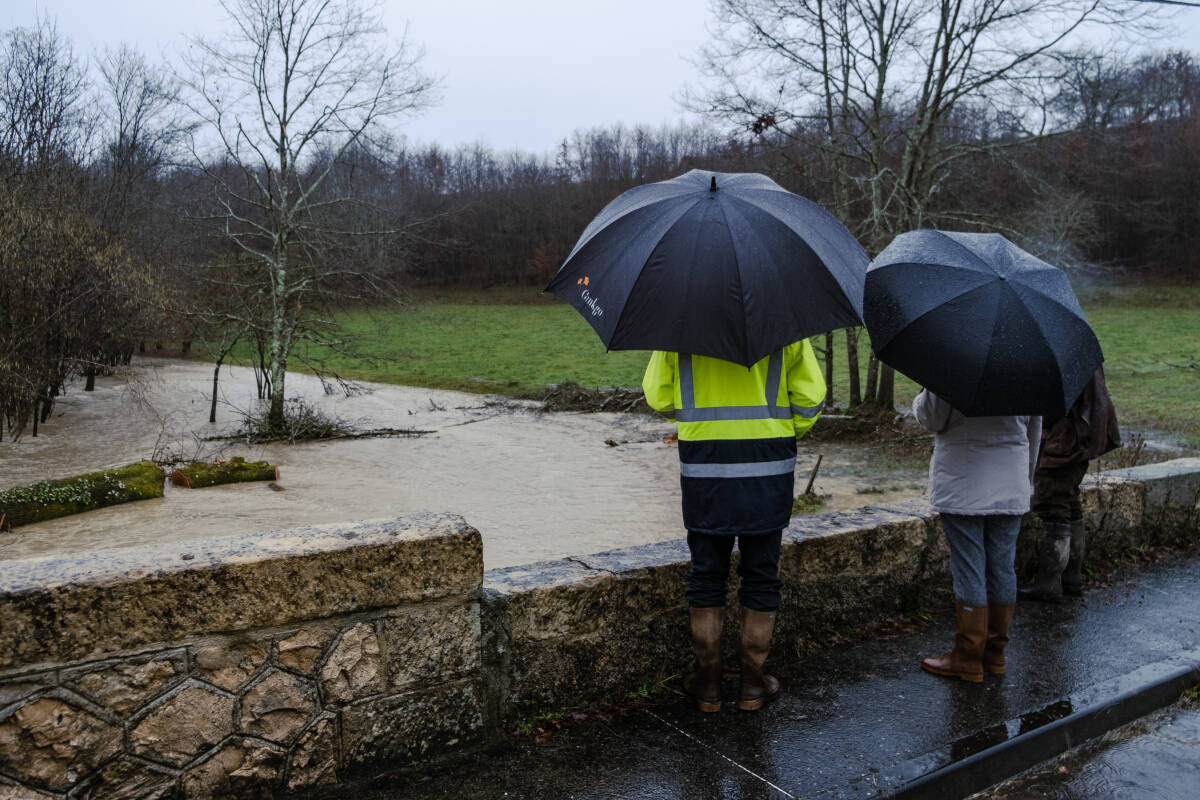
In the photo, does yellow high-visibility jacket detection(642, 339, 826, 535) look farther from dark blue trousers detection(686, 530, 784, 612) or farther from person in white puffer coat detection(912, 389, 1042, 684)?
person in white puffer coat detection(912, 389, 1042, 684)

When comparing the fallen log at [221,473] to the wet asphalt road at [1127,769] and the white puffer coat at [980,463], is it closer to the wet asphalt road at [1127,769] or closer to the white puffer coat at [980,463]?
the white puffer coat at [980,463]

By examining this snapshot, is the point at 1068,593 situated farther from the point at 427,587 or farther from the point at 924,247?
the point at 427,587

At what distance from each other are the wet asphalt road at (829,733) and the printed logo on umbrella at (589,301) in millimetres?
1537

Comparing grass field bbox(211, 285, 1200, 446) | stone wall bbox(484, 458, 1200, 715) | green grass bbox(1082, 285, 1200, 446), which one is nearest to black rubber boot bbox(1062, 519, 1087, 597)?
stone wall bbox(484, 458, 1200, 715)

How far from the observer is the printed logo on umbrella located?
3.42 meters

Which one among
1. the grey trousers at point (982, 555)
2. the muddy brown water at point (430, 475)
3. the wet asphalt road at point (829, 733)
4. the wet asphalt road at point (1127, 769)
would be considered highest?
the grey trousers at point (982, 555)

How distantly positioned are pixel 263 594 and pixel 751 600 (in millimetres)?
1796

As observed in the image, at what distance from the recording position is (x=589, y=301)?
3.49 meters

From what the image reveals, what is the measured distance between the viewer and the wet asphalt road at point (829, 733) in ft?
9.71

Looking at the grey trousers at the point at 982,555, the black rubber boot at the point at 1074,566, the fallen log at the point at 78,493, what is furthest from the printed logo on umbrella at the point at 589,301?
the fallen log at the point at 78,493

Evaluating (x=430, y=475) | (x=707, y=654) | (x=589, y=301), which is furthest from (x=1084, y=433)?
(x=430, y=475)

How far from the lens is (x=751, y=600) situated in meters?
3.52

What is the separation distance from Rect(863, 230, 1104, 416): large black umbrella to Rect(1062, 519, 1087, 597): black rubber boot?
2.03 m

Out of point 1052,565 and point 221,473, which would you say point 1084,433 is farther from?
point 221,473
